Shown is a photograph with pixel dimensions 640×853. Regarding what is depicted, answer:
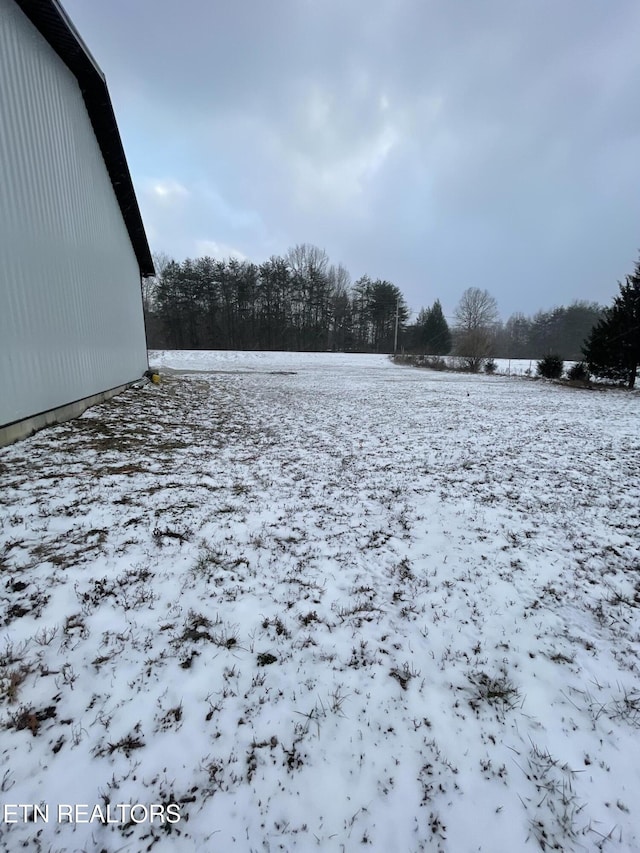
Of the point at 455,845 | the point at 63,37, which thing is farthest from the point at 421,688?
the point at 63,37

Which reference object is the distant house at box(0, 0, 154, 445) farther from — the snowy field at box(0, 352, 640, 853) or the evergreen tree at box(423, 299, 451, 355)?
the evergreen tree at box(423, 299, 451, 355)

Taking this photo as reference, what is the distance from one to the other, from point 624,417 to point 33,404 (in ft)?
48.5

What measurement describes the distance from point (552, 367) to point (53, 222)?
26136 mm

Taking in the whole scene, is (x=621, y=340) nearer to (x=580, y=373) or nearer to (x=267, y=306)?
(x=580, y=373)

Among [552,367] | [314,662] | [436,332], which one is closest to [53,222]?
[314,662]

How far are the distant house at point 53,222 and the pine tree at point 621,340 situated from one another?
75.8ft

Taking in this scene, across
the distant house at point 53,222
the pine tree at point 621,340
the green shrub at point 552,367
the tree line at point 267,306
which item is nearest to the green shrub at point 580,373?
the pine tree at point 621,340

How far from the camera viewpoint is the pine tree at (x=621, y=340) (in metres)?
18.5

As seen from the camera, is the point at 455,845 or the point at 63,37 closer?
the point at 455,845

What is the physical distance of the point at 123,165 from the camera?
10.9 metres

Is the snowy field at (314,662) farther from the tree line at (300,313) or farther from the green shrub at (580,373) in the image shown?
the tree line at (300,313)

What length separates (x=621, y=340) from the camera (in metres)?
18.7

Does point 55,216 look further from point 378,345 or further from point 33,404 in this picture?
point 378,345

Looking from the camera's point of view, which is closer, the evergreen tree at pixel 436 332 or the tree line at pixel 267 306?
the tree line at pixel 267 306
